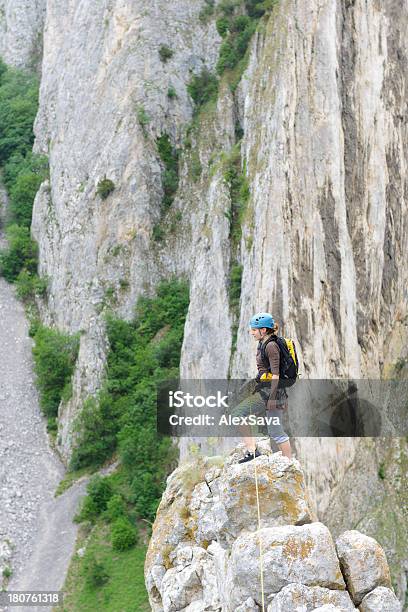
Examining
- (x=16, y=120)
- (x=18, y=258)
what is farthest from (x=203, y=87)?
(x=16, y=120)

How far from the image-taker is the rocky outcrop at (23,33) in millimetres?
60656

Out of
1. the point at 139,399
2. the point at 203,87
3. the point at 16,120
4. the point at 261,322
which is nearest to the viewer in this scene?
the point at 261,322

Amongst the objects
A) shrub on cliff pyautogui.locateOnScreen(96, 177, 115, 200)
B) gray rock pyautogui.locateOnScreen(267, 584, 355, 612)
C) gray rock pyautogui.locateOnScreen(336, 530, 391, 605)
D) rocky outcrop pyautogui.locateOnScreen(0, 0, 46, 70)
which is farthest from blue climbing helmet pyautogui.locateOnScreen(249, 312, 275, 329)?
rocky outcrop pyautogui.locateOnScreen(0, 0, 46, 70)

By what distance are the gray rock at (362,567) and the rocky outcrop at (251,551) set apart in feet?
0.04

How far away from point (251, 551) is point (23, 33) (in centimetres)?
5943

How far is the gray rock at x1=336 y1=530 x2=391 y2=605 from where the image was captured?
9711mm

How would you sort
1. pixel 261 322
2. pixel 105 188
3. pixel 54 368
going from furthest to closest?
1. pixel 105 188
2. pixel 54 368
3. pixel 261 322

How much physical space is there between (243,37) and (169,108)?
5686 mm

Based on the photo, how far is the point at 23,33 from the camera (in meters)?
61.7

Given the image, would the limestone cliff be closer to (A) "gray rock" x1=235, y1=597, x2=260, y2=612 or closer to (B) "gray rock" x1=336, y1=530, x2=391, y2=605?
(B) "gray rock" x1=336, y1=530, x2=391, y2=605

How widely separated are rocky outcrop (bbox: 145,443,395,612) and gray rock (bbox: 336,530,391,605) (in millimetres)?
13

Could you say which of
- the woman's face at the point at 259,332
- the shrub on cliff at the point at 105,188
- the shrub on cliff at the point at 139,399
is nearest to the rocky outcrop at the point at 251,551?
the woman's face at the point at 259,332

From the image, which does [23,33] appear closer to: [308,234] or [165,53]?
[165,53]

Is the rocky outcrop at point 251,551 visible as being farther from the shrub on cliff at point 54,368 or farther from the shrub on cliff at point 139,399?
the shrub on cliff at point 54,368
